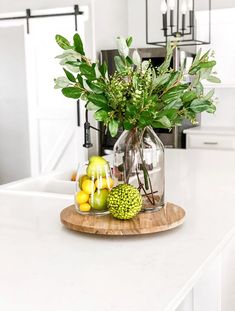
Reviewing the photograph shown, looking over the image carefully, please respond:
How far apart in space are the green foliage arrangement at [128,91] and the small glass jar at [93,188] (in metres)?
0.14

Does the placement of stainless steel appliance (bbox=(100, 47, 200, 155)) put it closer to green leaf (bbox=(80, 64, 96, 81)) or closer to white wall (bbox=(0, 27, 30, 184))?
white wall (bbox=(0, 27, 30, 184))

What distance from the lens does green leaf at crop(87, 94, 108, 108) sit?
5.15 ft

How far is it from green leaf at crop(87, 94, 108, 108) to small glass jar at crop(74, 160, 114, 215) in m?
0.20

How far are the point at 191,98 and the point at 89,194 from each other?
0.47 meters

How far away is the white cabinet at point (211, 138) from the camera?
4777mm

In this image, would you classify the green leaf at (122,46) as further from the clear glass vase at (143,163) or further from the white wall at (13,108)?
the white wall at (13,108)

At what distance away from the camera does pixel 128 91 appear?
5.14ft

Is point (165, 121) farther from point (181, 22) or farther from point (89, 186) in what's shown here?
point (181, 22)

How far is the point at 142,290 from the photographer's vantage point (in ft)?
3.66

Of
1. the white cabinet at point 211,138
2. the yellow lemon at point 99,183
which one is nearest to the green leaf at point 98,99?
the yellow lemon at point 99,183

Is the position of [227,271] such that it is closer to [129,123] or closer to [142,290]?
[129,123]

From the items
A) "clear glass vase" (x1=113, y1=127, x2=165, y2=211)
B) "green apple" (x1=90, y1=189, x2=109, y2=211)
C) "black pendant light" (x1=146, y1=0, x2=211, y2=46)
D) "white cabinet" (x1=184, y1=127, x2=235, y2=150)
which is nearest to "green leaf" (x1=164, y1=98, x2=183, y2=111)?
"clear glass vase" (x1=113, y1=127, x2=165, y2=211)

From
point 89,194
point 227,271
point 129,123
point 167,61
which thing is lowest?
point 227,271

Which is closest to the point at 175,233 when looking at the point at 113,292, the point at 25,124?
the point at 113,292
